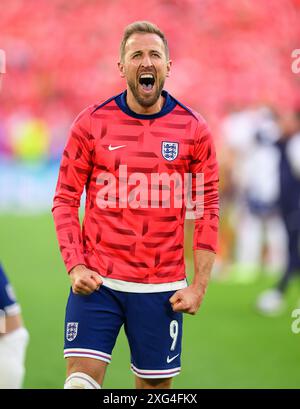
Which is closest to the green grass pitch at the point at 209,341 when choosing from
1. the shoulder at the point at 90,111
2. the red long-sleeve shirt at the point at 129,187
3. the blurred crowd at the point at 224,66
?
the blurred crowd at the point at 224,66

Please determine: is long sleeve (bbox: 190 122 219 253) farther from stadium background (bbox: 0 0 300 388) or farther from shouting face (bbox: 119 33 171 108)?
stadium background (bbox: 0 0 300 388)

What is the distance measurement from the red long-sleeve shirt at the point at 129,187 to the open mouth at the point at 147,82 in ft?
0.49

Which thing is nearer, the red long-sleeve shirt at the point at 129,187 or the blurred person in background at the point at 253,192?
the red long-sleeve shirt at the point at 129,187

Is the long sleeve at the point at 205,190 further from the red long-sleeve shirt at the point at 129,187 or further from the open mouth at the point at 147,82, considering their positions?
the open mouth at the point at 147,82

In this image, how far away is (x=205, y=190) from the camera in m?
5.80

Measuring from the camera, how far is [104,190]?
5723 mm

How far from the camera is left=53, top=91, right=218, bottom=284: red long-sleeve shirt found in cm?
570

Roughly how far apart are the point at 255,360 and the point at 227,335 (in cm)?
135

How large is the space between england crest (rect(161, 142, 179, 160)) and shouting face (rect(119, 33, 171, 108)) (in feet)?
0.74

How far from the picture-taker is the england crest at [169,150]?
5.72 metres

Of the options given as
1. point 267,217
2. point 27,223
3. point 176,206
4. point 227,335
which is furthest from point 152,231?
point 27,223

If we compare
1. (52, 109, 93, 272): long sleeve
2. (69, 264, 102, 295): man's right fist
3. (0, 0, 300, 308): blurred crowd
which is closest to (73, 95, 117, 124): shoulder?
(52, 109, 93, 272): long sleeve

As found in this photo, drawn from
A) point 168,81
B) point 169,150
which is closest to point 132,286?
point 169,150
